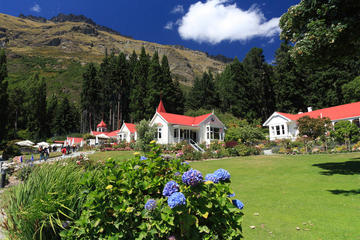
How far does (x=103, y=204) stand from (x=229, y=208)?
1.48 meters

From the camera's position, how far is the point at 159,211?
2213 millimetres

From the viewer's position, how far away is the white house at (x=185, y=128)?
98.3 ft

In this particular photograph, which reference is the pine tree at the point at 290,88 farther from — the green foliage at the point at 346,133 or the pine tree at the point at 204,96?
the green foliage at the point at 346,133

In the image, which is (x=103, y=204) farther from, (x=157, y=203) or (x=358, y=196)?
(x=358, y=196)

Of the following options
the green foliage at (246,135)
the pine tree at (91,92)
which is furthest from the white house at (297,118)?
the pine tree at (91,92)

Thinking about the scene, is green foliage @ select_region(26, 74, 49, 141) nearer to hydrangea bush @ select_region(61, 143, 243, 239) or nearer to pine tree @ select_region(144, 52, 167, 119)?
pine tree @ select_region(144, 52, 167, 119)

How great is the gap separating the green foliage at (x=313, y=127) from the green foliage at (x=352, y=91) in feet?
56.4

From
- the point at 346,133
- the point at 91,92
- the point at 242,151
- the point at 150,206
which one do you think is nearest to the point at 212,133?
the point at 242,151

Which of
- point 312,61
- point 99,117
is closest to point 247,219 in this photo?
point 312,61

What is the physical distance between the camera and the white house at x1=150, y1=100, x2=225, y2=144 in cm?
2997

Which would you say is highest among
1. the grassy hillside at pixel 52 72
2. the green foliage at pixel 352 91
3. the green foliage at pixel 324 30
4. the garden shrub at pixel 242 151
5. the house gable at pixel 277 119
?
the grassy hillside at pixel 52 72

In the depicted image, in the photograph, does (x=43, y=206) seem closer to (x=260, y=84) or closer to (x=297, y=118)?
(x=297, y=118)

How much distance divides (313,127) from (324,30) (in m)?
17.1

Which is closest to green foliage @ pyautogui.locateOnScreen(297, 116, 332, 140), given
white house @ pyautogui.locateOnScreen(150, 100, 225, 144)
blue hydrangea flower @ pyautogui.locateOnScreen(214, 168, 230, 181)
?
white house @ pyautogui.locateOnScreen(150, 100, 225, 144)
